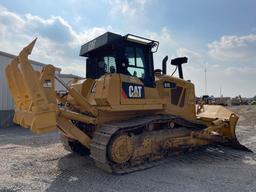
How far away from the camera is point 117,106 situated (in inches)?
242

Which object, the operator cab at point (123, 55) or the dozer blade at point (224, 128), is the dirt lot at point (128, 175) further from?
Result: the operator cab at point (123, 55)

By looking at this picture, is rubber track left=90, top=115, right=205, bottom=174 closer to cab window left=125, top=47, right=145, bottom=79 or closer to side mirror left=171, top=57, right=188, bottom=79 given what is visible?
cab window left=125, top=47, right=145, bottom=79

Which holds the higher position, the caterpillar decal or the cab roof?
the cab roof

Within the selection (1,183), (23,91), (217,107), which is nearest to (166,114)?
(217,107)

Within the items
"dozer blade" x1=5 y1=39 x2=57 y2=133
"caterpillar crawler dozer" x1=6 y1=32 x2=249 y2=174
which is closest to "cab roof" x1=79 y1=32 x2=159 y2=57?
"caterpillar crawler dozer" x1=6 y1=32 x2=249 y2=174

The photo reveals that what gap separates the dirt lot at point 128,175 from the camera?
204 inches

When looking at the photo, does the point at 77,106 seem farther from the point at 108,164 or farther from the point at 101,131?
the point at 108,164

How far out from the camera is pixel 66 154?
7844 mm

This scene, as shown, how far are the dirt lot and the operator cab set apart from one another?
7.20ft

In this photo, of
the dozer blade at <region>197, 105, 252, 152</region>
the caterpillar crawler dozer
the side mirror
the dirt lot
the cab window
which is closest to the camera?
the dirt lot

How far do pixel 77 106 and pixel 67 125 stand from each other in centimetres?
82

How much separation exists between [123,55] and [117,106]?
1.22 m

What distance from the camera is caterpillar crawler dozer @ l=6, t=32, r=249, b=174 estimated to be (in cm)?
564

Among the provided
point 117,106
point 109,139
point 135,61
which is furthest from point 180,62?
point 109,139
